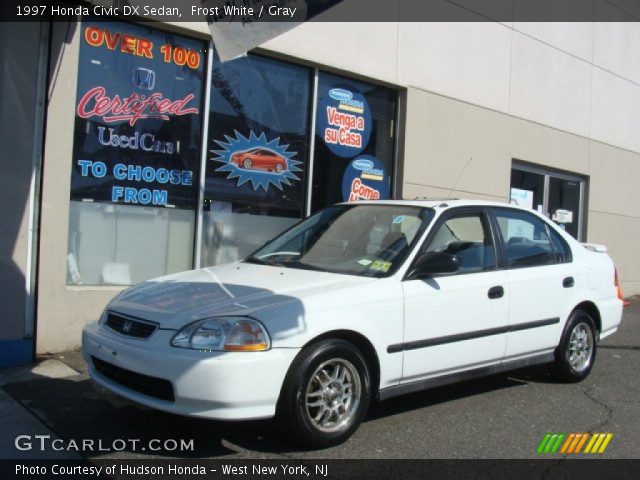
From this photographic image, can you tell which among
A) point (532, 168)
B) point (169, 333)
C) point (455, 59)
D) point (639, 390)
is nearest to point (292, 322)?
point (169, 333)

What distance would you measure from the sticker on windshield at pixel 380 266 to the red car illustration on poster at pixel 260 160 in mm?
3746

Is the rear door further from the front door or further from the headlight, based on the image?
the headlight

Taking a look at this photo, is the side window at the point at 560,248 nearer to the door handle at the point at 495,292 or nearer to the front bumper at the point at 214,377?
the door handle at the point at 495,292

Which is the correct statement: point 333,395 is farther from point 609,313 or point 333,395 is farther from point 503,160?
point 503,160

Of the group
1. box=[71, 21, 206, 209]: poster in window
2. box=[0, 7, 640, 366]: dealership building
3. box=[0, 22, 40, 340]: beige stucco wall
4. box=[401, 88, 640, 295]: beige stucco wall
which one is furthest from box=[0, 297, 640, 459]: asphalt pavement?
box=[401, 88, 640, 295]: beige stucco wall

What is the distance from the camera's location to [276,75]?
8547mm

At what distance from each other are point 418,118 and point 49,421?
7013mm

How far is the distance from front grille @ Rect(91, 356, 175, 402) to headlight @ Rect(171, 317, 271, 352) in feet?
0.83

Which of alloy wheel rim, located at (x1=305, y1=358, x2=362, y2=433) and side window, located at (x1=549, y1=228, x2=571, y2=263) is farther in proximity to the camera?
side window, located at (x1=549, y1=228, x2=571, y2=263)

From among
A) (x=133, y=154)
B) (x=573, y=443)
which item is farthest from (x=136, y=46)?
(x=573, y=443)

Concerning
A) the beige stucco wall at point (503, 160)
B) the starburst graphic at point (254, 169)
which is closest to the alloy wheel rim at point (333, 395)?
the starburst graphic at point (254, 169)

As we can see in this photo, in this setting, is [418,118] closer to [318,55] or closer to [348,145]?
[348,145]

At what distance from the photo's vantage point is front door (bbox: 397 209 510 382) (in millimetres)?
4703

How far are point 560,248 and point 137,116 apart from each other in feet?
15.0
